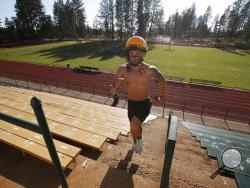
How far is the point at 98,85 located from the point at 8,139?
1501 centimetres

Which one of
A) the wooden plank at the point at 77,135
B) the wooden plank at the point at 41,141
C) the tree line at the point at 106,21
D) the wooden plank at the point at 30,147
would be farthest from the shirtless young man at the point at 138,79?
the tree line at the point at 106,21

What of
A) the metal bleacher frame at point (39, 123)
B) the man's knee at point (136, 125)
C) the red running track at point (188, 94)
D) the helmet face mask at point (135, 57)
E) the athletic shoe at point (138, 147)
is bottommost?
the red running track at point (188, 94)

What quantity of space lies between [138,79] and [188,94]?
13.9 metres

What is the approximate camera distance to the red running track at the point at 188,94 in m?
13.2

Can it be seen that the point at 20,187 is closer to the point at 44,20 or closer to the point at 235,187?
the point at 235,187

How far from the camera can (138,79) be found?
3566 millimetres

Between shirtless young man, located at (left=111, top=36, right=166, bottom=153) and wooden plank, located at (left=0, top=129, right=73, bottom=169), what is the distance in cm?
154

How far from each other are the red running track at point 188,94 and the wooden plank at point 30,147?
9805 mm

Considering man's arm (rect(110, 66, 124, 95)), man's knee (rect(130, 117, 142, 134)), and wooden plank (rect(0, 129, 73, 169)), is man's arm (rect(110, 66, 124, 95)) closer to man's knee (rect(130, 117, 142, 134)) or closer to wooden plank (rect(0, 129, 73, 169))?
man's knee (rect(130, 117, 142, 134))

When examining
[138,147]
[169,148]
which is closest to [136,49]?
[138,147]

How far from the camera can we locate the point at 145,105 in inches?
147

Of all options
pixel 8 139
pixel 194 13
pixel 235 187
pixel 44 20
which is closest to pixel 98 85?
pixel 8 139

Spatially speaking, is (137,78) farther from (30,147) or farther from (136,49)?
(30,147)

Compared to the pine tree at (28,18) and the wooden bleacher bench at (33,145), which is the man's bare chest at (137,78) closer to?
the wooden bleacher bench at (33,145)
